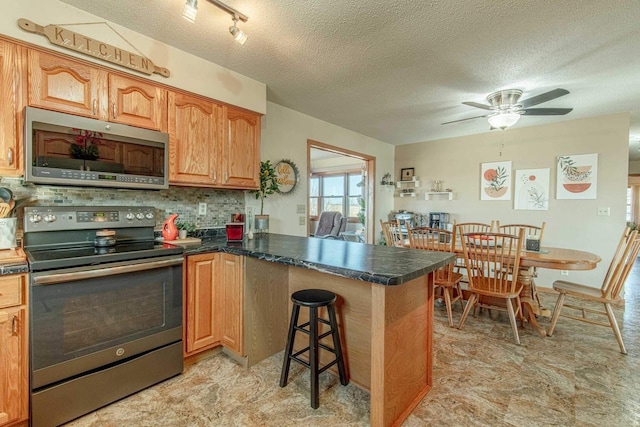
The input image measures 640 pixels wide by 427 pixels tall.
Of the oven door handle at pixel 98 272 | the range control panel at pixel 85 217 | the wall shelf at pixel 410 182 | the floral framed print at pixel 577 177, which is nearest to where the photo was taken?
the oven door handle at pixel 98 272

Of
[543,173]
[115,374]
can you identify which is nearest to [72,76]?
→ [115,374]

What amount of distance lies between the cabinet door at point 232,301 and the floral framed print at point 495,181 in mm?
4142

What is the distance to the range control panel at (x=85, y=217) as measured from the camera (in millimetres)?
1797

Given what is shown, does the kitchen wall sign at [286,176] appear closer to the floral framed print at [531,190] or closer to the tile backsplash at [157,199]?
the tile backsplash at [157,199]

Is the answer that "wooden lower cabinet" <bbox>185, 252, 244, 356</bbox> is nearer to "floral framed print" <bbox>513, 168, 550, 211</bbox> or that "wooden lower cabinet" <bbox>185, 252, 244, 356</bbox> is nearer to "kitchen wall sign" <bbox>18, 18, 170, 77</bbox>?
"kitchen wall sign" <bbox>18, 18, 170, 77</bbox>

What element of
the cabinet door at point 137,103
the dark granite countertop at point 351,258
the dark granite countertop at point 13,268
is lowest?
the dark granite countertop at point 13,268

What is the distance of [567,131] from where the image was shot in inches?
156

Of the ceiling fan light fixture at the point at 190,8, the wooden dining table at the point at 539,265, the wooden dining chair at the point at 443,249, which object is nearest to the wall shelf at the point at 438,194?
the wooden dining chair at the point at 443,249

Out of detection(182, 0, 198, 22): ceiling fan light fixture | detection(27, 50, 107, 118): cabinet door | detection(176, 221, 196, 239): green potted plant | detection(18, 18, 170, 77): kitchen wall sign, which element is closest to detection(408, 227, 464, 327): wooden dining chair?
detection(176, 221, 196, 239): green potted plant

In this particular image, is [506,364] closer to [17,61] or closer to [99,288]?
[99,288]

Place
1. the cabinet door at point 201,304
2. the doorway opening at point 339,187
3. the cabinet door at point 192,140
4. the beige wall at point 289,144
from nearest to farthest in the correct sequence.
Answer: the cabinet door at point 201,304 → the cabinet door at point 192,140 → the beige wall at point 289,144 → the doorway opening at point 339,187

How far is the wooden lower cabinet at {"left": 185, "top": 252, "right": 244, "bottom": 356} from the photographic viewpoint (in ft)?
6.82

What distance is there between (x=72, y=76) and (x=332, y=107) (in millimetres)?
2445

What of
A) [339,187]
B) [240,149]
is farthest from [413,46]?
[339,187]
